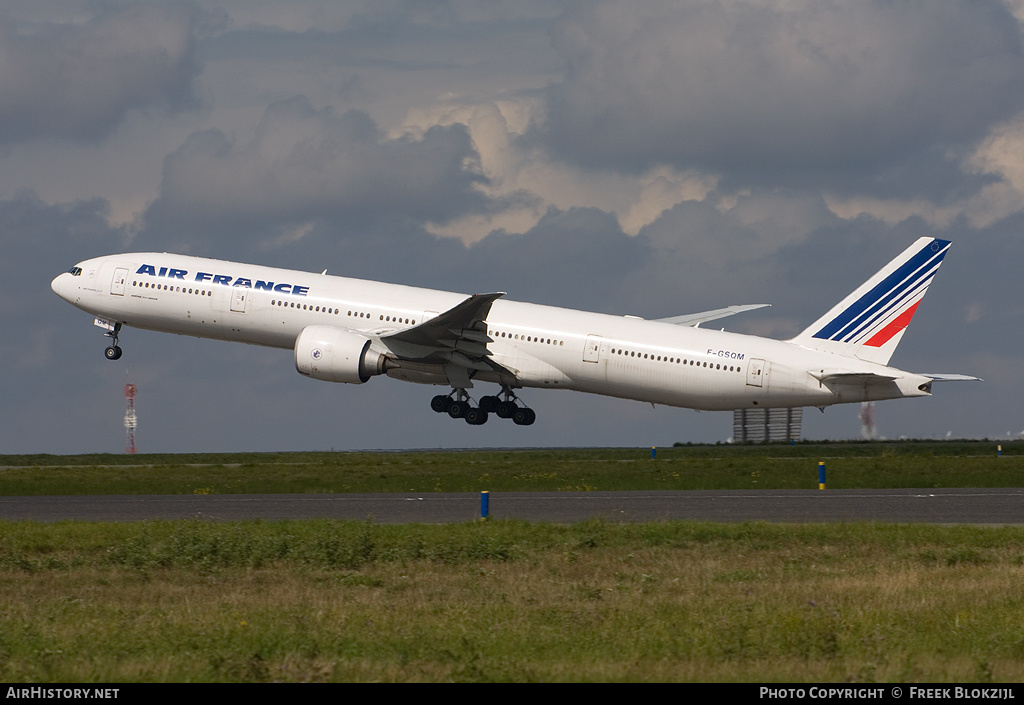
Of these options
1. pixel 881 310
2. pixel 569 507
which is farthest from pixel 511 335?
pixel 569 507

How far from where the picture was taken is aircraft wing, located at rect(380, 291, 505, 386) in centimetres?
4312

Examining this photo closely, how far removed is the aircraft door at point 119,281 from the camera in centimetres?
4628

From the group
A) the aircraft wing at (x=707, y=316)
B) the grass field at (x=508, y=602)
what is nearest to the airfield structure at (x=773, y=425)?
the aircraft wing at (x=707, y=316)

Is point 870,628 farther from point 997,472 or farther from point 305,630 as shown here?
point 997,472

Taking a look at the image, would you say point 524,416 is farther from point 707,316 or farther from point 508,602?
point 508,602

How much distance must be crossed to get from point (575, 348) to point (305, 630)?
102 feet

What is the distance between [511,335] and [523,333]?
475mm

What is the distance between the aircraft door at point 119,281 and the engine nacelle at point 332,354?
7430 mm

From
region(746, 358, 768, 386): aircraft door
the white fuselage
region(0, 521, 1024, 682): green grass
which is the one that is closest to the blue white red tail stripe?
the white fuselage

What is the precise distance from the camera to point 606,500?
3047cm

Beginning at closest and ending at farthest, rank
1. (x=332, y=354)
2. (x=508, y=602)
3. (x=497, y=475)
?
→ (x=508, y=602)
(x=497, y=475)
(x=332, y=354)

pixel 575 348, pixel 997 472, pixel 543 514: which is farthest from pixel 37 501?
pixel 997 472

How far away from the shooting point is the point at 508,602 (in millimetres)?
15984

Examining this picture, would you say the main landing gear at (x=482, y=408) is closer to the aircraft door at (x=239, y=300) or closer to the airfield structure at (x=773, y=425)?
the aircraft door at (x=239, y=300)
